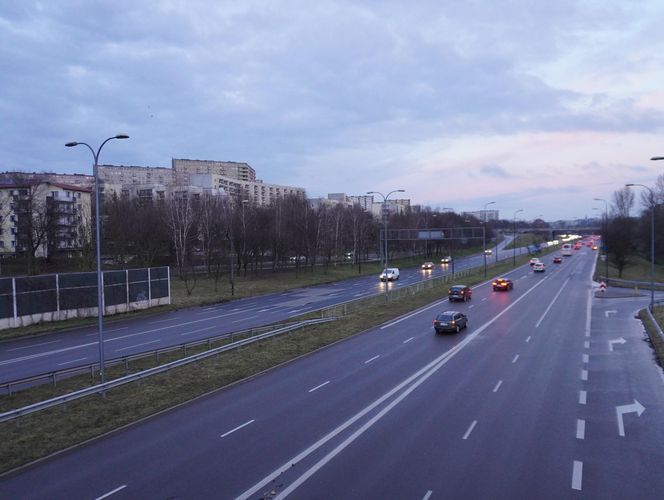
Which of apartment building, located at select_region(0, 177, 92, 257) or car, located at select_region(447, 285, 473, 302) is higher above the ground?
apartment building, located at select_region(0, 177, 92, 257)

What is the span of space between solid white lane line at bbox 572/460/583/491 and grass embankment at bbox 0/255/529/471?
11.2m

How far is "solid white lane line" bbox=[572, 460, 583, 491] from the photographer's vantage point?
10.1 metres

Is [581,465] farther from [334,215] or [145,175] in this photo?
[145,175]

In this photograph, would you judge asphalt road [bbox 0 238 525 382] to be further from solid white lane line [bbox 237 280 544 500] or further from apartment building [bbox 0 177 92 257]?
apartment building [bbox 0 177 92 257]

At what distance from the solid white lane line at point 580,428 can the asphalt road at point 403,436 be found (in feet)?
0.22

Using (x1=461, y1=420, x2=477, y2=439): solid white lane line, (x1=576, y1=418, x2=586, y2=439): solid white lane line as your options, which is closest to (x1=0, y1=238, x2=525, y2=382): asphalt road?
(x1=461, y1=420, x2=477, y2=439): solid white lane line

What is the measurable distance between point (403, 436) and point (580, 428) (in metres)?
4.67

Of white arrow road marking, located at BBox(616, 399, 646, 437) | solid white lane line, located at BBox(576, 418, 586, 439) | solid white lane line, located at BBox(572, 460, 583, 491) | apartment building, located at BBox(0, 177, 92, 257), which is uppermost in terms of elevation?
apartment building, located at BBox(0, 177, 92, 257)

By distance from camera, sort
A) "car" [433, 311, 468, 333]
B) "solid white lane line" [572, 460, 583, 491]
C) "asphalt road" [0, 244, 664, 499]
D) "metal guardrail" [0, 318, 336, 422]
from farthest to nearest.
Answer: "car" [433, 311, 468, 333] < "metal guardrail" [0, 318, 336, 422] < "asphalt road" [0, 244, 664, 499] < "solid white lane line" [572, 460, 583, 491]

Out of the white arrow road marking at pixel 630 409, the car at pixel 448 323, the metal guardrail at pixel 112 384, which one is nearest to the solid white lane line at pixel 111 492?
the metal guardrail at pixel 112 384

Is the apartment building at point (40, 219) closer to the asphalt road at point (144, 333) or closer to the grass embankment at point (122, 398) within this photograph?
the asphalt road at point (144, 333)

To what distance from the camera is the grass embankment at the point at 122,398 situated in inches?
508

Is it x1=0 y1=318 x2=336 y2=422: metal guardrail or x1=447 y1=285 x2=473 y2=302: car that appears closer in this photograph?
x1=0 y1=318 x2=336 y2=422: metal guardrail

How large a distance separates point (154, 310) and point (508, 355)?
27698mm
